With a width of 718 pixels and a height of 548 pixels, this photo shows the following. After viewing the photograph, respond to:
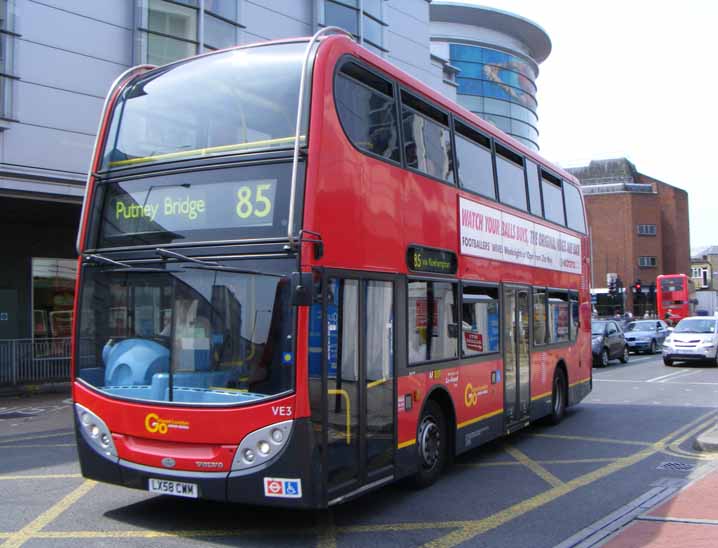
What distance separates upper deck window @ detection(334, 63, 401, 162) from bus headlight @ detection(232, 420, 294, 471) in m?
2.59

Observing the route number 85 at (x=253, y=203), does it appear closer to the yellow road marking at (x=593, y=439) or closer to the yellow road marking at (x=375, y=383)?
the yellow road marking at (x=375, y=383)

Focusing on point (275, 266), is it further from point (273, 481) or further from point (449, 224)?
point (449, 224)

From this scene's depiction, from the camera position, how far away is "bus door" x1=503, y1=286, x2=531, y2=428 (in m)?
10.0

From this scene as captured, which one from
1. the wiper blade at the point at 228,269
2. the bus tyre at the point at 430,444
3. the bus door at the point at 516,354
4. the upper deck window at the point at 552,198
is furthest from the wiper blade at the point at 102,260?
the upper deck window at the point at 552,198

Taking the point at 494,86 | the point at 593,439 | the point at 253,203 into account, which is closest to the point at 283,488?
the point at 253,203

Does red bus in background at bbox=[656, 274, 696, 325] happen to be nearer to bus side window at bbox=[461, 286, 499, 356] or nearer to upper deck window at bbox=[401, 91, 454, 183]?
bus side window at bbox=[461, 286, 499, 356]

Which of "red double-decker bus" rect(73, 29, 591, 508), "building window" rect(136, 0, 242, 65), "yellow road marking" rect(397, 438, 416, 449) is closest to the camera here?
"red double-decker bus" rect(73, 29, 591, 508)

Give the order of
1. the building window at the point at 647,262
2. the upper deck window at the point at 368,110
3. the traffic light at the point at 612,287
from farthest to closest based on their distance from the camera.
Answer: the building window at the point at 647,262 < the traffic light at the point at 612,287 < the upper deck window at the point at 368,110

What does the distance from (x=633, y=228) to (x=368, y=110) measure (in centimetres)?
7355

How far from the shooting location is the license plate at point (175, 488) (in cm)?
582

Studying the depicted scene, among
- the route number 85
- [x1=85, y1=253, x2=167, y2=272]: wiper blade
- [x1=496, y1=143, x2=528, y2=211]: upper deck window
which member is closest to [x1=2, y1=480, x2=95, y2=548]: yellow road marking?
[x1=85, y1=253, x2=167, y2=272]: wiper blade

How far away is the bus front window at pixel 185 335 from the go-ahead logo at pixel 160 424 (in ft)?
0.50

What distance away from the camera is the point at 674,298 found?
5297 cm

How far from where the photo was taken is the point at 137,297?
6.34m
